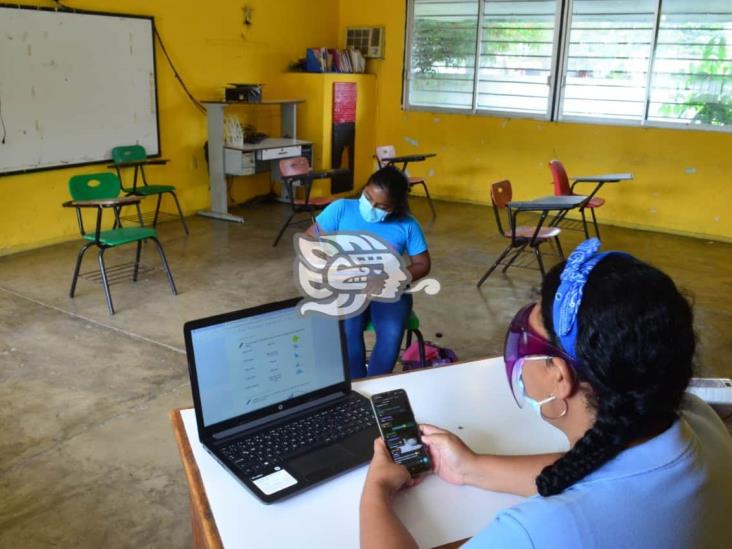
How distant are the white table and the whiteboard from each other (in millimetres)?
4512

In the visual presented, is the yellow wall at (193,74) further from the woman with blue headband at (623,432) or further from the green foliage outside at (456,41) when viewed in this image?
the woman with blue headband at (623,432)

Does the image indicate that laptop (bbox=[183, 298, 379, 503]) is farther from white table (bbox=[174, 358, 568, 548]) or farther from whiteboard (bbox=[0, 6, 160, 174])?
whiteboard (bbox=[0, 6, 160, 174])

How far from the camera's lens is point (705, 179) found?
20.7 feet

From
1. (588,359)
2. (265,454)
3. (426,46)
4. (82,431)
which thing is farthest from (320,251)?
(426,46)

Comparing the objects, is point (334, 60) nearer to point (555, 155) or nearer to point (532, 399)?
point (555, 155)

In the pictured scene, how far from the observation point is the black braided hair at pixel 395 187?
2.83 meters

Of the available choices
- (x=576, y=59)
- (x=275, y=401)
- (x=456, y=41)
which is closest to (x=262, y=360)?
(x=275, y=401)

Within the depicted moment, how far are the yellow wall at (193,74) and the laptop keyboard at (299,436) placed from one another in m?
4.65

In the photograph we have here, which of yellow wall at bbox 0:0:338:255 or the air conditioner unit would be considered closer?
yellow wall at bbox 0:0:338:255

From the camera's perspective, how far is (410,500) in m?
1.20

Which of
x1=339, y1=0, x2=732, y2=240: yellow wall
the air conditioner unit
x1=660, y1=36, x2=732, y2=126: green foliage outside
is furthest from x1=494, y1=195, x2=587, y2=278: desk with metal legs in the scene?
the air conditioner unit

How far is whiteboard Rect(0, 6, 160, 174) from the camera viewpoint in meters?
4.96

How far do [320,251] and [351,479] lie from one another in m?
1.71

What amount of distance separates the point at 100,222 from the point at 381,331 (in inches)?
85.1
